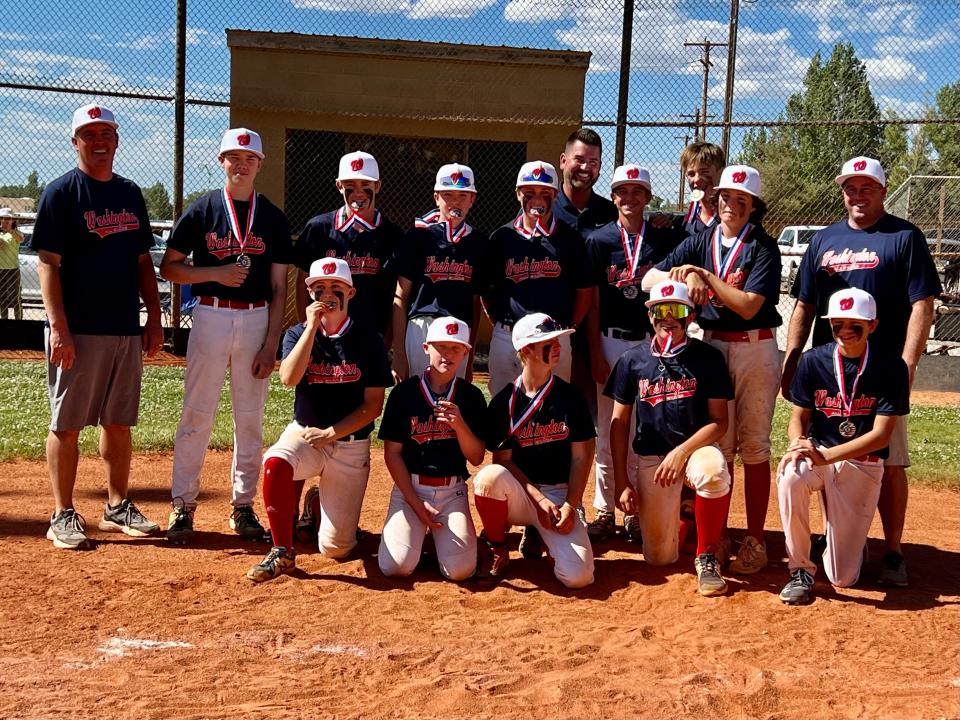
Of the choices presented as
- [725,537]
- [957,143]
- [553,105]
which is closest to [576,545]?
[725,537]

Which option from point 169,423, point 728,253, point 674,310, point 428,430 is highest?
point 728,253

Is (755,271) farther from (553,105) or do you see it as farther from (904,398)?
(553,105)

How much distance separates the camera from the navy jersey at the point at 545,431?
519cm

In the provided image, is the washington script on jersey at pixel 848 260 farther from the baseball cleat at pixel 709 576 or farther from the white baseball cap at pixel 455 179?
the white baseball cap at pixel 455 179

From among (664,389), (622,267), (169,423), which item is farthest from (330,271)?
(169,423)

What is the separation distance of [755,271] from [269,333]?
2688 millimetres

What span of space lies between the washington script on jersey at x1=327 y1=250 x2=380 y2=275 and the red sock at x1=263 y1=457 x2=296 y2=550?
49.6 inches

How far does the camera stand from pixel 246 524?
5.70 meters

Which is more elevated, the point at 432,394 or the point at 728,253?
the point at 728,253

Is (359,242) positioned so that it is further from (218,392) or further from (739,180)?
(739,180)

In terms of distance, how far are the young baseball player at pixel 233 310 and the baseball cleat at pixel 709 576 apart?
2441 mm

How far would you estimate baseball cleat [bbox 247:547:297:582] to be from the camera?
4.97 m

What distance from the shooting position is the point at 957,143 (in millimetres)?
32469

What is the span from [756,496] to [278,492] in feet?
8.28
